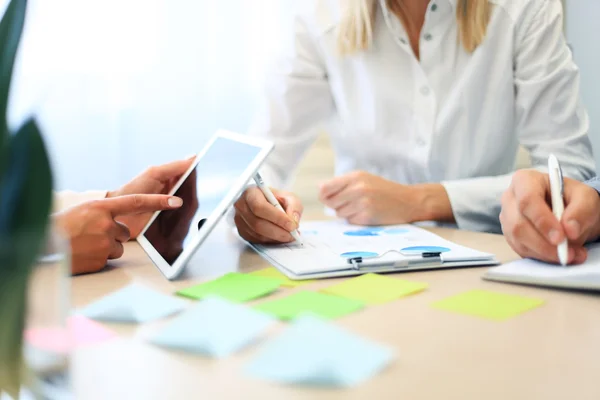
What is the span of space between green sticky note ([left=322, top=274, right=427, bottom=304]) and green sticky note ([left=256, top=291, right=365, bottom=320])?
2cm

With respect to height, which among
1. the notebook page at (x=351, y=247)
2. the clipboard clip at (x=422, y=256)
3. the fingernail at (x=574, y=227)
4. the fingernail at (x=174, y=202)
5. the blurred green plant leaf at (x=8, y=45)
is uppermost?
the blurred green plant leaf at (x=8, y=45)

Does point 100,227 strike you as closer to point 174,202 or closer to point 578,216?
point 174,202

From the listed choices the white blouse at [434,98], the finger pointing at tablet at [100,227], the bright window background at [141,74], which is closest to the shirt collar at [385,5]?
the white blouse at [434,98]

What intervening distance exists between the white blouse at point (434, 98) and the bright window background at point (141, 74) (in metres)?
0.24

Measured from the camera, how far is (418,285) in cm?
65

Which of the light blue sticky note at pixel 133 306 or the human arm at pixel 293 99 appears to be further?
the human arm at pixel 293 99

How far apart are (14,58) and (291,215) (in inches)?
22.4

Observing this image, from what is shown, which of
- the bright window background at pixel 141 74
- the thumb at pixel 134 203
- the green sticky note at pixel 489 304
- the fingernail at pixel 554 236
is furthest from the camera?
the bright window background at pixel 141 74

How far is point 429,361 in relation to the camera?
17.9 inches

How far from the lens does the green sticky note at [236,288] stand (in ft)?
2.06

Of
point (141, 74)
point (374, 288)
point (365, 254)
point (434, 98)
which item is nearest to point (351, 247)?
point (365, 254)

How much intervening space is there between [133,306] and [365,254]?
28 cm

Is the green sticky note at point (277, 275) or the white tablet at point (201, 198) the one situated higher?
the white tablet at point (201, 198)

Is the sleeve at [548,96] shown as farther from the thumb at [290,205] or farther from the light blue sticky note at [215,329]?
the light blue sticky note at [215,329]
